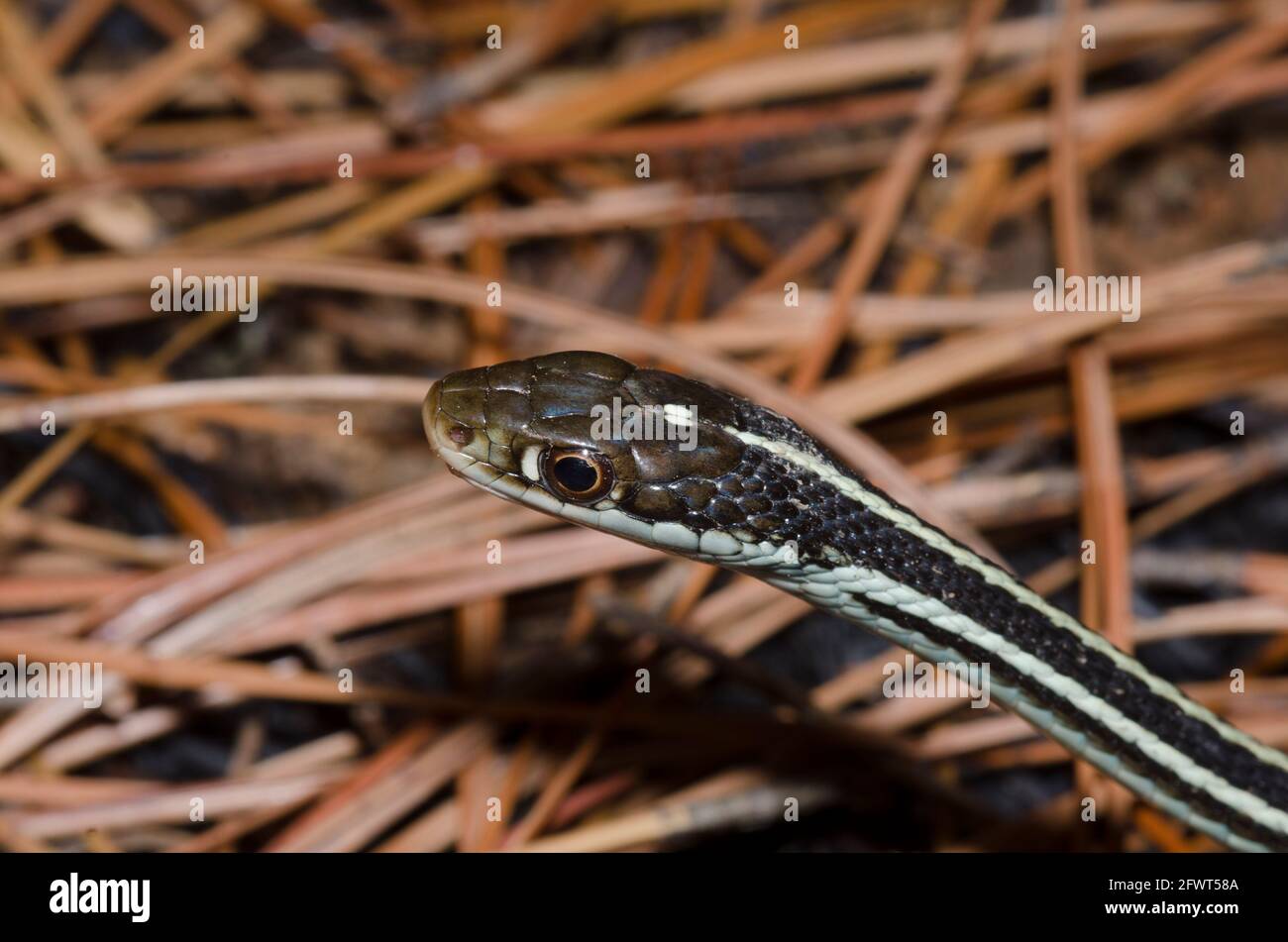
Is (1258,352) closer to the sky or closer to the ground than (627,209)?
closer to the ground

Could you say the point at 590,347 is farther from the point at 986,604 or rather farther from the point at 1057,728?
the point at 1057,728

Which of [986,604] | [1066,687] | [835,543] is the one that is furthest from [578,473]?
[1066,687]

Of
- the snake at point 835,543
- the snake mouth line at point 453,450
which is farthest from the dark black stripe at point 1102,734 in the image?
the snake mouth line at point 453,450

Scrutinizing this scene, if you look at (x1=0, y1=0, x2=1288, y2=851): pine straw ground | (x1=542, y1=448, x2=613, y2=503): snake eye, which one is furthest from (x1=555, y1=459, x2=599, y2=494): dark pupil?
(x1=0, y1=0, x2=1288, y2=851): pine straw ground

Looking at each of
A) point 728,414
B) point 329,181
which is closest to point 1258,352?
point 728,414

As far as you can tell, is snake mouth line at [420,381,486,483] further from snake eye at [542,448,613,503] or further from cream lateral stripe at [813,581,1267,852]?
cream lateral stripe at [813,581,1267,852]

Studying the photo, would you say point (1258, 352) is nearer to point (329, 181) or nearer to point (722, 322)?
point (722, 322)
